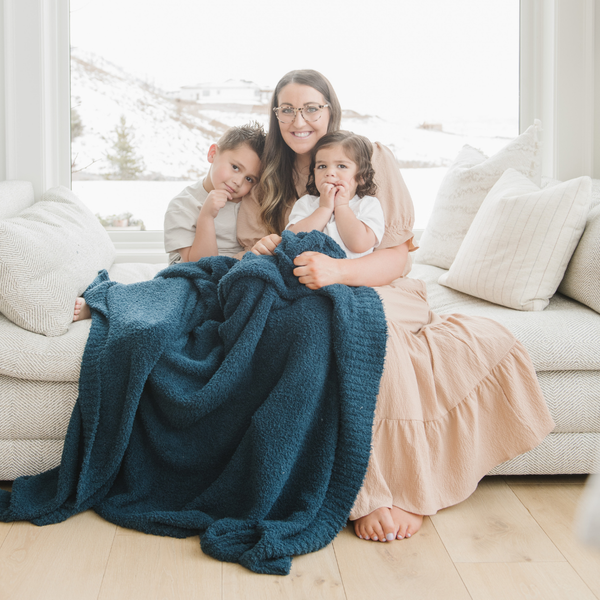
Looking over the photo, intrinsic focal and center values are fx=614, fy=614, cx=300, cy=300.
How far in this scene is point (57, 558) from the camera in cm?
125

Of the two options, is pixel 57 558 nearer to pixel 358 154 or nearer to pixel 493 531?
pixel 493 531

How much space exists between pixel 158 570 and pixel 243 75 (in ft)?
7.35

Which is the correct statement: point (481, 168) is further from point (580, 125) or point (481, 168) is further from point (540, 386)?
point (540, 386)

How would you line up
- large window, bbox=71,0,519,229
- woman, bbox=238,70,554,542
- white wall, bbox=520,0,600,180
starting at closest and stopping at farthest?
woman, bbox=238,70,554,542 < white wall, bbox=520,0,600,180 < large window, bbox=71,0,519,229

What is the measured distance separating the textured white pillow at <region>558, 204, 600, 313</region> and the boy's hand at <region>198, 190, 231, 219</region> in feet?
3.47

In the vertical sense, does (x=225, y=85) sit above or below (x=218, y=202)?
above

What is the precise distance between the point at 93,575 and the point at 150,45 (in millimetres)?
2323

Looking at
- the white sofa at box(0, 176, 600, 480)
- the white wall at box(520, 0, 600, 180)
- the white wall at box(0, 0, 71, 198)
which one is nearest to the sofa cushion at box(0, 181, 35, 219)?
the white wall at box(0, 0, 71, 198)

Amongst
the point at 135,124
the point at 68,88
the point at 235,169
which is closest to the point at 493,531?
the point at 235,169

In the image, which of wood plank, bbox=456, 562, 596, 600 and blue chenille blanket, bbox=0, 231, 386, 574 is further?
blue chenille blanket, bbox=0, 231, 386, 574

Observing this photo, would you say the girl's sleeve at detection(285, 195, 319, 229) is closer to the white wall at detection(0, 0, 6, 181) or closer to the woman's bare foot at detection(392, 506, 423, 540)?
the woman's bare foot at detection(392, 506, 423, 540)

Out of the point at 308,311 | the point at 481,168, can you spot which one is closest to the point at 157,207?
the point at 481,168

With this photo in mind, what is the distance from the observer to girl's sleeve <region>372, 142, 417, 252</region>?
5.83 ft

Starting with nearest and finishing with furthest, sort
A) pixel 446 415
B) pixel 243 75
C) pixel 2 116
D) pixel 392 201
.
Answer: pixel 446 415 < pixel 392 201 < pixel 2 116 < pixel 243 75
